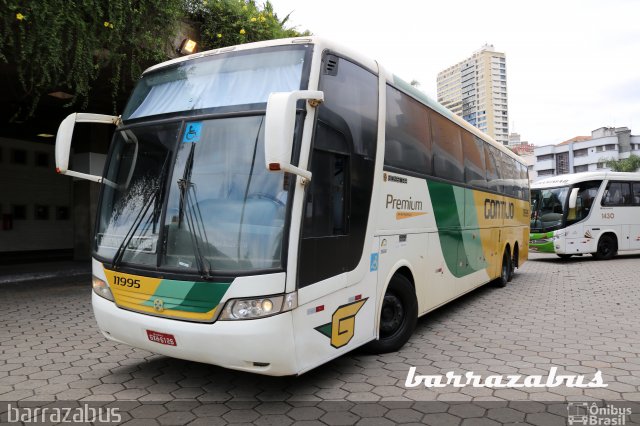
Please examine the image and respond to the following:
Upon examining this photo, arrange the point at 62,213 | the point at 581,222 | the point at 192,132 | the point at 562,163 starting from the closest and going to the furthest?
the point at 192,132, the point at 581,222, the point at 62,213, the point at 562,163

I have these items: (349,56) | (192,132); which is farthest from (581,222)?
(192,132)

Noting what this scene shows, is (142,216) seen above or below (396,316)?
above

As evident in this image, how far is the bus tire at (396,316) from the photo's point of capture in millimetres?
5176

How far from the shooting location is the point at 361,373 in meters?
4.57

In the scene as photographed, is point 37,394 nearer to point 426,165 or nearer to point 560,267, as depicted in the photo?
point 426,165

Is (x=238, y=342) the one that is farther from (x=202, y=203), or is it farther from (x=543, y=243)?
(x=543, y=243)

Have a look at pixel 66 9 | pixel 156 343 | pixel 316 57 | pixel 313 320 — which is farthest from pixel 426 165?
pixel 66 9

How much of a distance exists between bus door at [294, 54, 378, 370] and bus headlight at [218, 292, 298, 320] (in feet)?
0.53

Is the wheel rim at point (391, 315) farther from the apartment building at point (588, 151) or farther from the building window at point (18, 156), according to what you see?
the apartment building at point (588, 151)

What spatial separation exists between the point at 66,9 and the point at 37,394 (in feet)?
17.7

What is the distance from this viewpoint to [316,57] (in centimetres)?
395

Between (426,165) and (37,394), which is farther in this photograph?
(426,165)

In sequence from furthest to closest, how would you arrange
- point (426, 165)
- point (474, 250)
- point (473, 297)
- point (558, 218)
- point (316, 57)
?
point (558, 218) → point (473, 297) → point (474, 250) → point (426, 165) → point (316, 57)

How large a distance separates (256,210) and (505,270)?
28.6 feet
